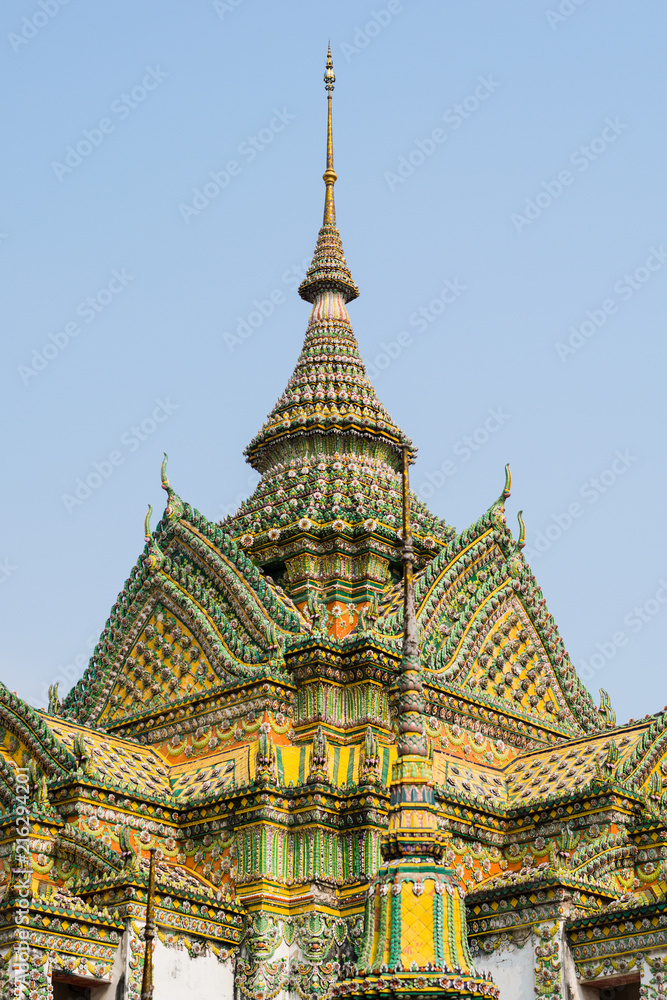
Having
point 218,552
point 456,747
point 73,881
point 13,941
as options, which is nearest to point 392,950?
point 13,941

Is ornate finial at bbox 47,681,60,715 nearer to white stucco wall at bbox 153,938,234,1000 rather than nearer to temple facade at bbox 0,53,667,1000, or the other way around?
temple facade at bbox 0,53,667,1000

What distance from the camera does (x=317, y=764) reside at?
2439cm

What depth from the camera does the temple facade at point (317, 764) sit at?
2073 centimetres

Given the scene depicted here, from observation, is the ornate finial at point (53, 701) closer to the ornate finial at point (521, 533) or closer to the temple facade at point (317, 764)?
the temple facade at point (317, 764)

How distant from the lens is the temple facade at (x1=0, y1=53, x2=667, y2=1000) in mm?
20734

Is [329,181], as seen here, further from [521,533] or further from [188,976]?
[188,976]

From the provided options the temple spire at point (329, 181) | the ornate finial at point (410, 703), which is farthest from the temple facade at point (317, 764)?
the temple spire at point (329, 181)

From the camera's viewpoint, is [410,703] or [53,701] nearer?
[410,703]

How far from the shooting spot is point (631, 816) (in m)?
24.3

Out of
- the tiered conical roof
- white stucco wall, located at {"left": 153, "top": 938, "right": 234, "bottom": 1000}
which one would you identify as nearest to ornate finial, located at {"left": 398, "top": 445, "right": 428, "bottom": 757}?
white stucco wall, located at {"left": 153, "top": 938, "right": 234, "bottom": 1000}

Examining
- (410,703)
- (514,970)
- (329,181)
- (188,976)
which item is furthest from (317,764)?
(329,181)

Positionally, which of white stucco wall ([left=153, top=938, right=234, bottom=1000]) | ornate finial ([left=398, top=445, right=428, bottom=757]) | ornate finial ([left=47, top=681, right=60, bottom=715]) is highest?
ornate finial ([left=47, top=681, right=60, bottom=715])

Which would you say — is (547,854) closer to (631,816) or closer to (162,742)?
(631,816)

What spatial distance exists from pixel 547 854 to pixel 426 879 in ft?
35.5
